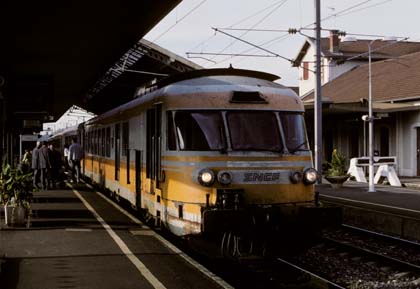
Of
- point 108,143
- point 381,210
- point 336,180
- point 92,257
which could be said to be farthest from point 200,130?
point 336,180

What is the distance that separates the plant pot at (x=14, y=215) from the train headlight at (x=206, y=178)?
4.57m

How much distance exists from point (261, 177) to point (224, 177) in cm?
60

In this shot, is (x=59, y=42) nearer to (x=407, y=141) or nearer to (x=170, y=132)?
(x=170, y=132)

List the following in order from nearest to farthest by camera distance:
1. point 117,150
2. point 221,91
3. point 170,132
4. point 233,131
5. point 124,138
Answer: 1. point 233,131
2. point 221,91
3. point 170,132
4. point 124,138
5. point 117,150

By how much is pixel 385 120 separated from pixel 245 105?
2604 centimetres

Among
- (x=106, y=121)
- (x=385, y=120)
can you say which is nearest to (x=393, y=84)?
(x=385, y=120)

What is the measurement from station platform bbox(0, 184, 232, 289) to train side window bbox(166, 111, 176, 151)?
1.56 metres

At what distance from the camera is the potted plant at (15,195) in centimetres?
1268

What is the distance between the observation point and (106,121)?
62.2ft

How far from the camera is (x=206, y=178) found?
970 centimetres

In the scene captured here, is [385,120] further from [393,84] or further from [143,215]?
[143,215]

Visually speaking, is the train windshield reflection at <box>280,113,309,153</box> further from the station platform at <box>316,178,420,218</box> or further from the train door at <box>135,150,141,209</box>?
the station platform at <box>316,178,420,218</box>

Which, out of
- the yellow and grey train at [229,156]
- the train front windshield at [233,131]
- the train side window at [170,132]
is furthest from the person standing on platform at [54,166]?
the train front windshield at [233,131]

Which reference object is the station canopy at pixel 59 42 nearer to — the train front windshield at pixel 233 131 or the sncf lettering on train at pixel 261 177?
the train front windshield at pixel 233 131
